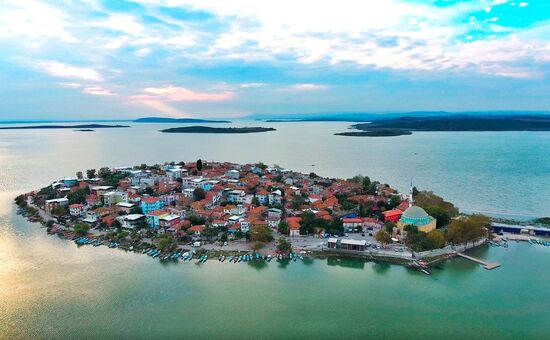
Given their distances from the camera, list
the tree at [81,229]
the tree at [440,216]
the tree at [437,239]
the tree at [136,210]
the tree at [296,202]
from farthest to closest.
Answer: the tree at [296,202] < the tree at [136,210] < the tree at [440,216] < the tree at [81,229] < the tree at [437,239]

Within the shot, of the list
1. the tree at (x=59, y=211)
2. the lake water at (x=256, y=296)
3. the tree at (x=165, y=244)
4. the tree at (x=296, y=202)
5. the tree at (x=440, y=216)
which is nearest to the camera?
the lake water at (x=256, y=296)

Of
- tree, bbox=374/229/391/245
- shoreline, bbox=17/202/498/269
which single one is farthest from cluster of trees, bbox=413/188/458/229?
tree, bbox=374/229/391/245

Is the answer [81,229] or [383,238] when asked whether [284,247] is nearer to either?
[383,238]

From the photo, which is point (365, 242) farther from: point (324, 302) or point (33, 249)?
point (33, 249)

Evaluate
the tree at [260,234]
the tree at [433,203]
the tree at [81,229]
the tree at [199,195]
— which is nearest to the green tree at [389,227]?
the tree at [433,203]

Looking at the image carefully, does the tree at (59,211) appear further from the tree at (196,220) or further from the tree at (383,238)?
the tree at (383,238)

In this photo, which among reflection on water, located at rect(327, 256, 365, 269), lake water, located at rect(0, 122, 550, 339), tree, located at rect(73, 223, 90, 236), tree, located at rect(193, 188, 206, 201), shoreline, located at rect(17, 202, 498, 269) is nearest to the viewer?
lake water, located at rect(0, 122, 550, 339)

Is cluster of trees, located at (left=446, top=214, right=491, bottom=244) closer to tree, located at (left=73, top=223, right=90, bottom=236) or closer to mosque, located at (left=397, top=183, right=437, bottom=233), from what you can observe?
mosque, located at (left=397, top=183, right=437, bottom=233)
